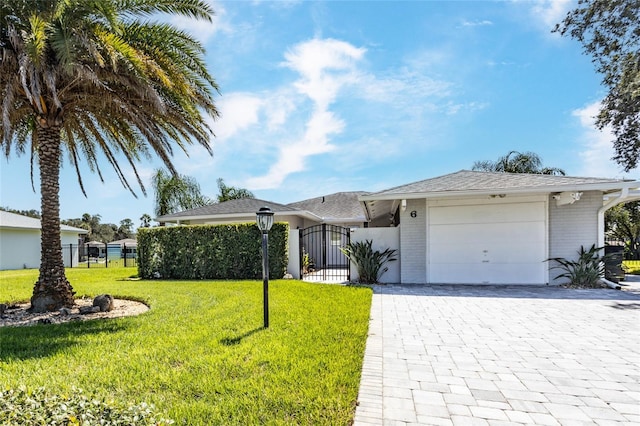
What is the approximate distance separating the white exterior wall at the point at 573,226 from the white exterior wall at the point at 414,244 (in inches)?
153

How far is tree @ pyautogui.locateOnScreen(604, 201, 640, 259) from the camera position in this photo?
2493cm

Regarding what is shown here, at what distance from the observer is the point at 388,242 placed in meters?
11.6

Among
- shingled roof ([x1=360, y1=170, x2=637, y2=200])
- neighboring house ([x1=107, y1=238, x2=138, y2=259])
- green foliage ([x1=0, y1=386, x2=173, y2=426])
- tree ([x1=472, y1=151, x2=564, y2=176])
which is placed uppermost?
tree ([x1=472, y1=151, x2=564, y2=176])

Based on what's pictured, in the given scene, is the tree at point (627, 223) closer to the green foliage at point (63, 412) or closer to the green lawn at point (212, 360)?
the green lawn at point (212, 360)

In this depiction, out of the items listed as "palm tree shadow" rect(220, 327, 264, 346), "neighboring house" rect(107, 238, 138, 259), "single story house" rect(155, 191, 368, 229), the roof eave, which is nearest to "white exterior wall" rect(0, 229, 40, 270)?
"neighboring house" rect(107, 238, 138, 259)

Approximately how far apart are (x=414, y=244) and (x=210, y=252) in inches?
310

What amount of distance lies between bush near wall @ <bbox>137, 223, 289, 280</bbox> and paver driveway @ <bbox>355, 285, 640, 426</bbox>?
18.0 ft

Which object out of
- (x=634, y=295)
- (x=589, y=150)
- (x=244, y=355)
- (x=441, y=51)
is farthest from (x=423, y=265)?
(x=589, y=150)

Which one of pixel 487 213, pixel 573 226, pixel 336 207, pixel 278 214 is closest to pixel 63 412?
pixel 487 213

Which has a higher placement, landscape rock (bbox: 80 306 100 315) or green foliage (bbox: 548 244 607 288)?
green foliage (bbox: 548 244 607 288)

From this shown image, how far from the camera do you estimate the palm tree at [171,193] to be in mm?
29500

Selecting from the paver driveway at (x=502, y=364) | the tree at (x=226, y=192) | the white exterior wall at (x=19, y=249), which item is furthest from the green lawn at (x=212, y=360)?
the tree at (x=226, y=192)

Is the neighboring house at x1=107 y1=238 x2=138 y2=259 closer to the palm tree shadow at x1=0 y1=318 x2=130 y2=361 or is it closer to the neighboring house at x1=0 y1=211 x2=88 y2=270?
the neighboring house at x1=0 y1=211 x2=88 y2=270

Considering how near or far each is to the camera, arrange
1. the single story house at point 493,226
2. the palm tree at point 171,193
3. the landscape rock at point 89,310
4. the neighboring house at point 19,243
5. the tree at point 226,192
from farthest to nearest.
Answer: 1. the tree at point 226,192
2. the palm tree at point 171,193
3. the neighboring house at point 19,243
4. the single story house at point 493,226
5. the landscape rock at point 89,310
